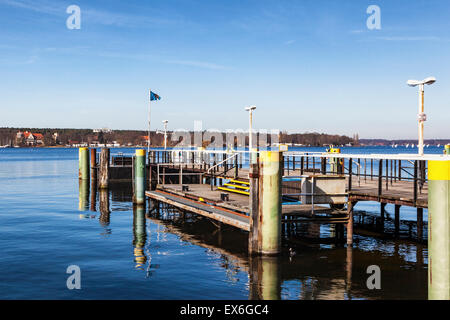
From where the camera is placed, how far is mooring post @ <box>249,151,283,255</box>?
14539mm

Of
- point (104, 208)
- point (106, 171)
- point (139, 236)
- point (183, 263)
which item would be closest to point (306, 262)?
point (183, 263)

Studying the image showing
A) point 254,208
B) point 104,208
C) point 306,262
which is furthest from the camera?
point 104,208

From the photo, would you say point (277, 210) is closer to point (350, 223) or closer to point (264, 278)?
point (264, 278)

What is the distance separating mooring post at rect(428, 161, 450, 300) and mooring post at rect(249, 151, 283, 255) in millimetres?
5894

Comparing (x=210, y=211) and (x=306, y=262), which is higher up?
(x=210, y=211)

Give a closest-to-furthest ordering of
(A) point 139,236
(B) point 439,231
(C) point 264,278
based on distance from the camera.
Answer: (B) point 439,231, (C) point 264,278, (A) point 139,236

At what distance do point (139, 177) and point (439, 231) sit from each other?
66.8 feet

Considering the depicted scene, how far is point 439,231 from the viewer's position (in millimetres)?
9172

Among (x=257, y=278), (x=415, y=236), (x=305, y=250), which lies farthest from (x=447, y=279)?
(x=415, y=236)

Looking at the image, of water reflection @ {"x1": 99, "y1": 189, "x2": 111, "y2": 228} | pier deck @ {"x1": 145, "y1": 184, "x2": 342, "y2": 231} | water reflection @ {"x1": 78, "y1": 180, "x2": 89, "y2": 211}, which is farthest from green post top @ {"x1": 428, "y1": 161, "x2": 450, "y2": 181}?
water reflection @ {"x1": 78, "y1": 180, "x2": 89, "y2": 211}
